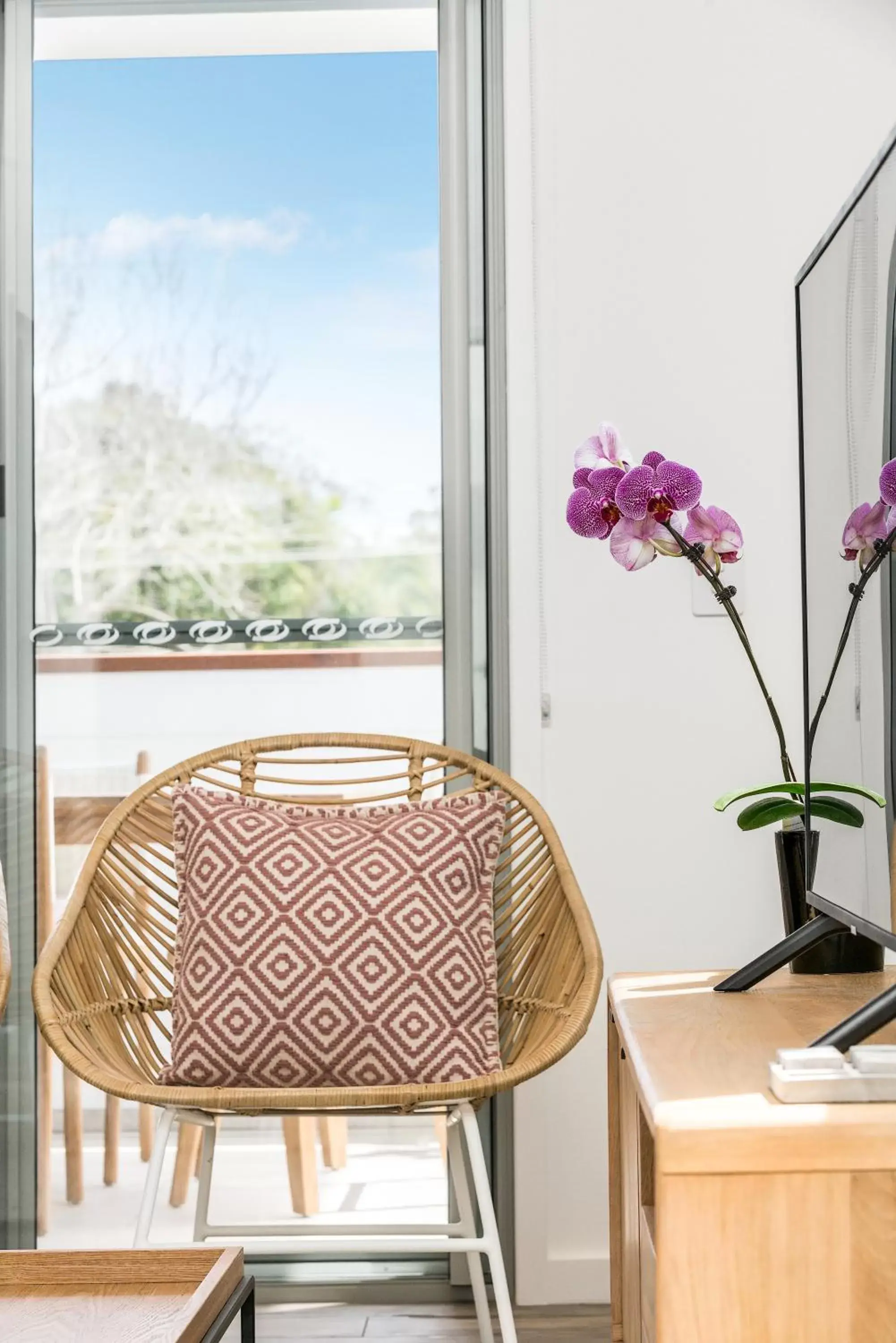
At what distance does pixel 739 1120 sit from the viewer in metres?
0.90

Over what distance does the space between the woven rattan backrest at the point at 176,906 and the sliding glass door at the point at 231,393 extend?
18 cm

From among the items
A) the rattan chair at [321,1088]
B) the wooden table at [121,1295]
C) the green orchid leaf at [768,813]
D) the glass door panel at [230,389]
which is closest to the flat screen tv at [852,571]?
the green orchid leaf at [768,813]

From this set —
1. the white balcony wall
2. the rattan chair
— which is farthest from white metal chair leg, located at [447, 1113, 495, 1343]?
the white balcony wall

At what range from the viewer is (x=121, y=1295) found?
1086 mm

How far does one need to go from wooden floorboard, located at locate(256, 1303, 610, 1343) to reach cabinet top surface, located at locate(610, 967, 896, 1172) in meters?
0.80

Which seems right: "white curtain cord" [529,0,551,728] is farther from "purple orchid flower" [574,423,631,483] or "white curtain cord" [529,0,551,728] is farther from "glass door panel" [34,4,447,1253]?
"purple orchid flower" [574,423,631,483]

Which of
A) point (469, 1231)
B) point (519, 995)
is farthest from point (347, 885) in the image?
point (469, 1231)

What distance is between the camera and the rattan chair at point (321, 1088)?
1.52m

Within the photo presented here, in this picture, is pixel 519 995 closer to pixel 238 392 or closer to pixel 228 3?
pixel 238 392

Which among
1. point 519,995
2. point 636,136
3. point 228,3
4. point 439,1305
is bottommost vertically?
point 439,1305

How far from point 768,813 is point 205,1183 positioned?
3.03 feet

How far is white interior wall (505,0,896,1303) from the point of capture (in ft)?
6.78

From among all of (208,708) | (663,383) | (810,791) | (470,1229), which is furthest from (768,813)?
(208,708)

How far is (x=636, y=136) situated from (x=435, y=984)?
143 cm
